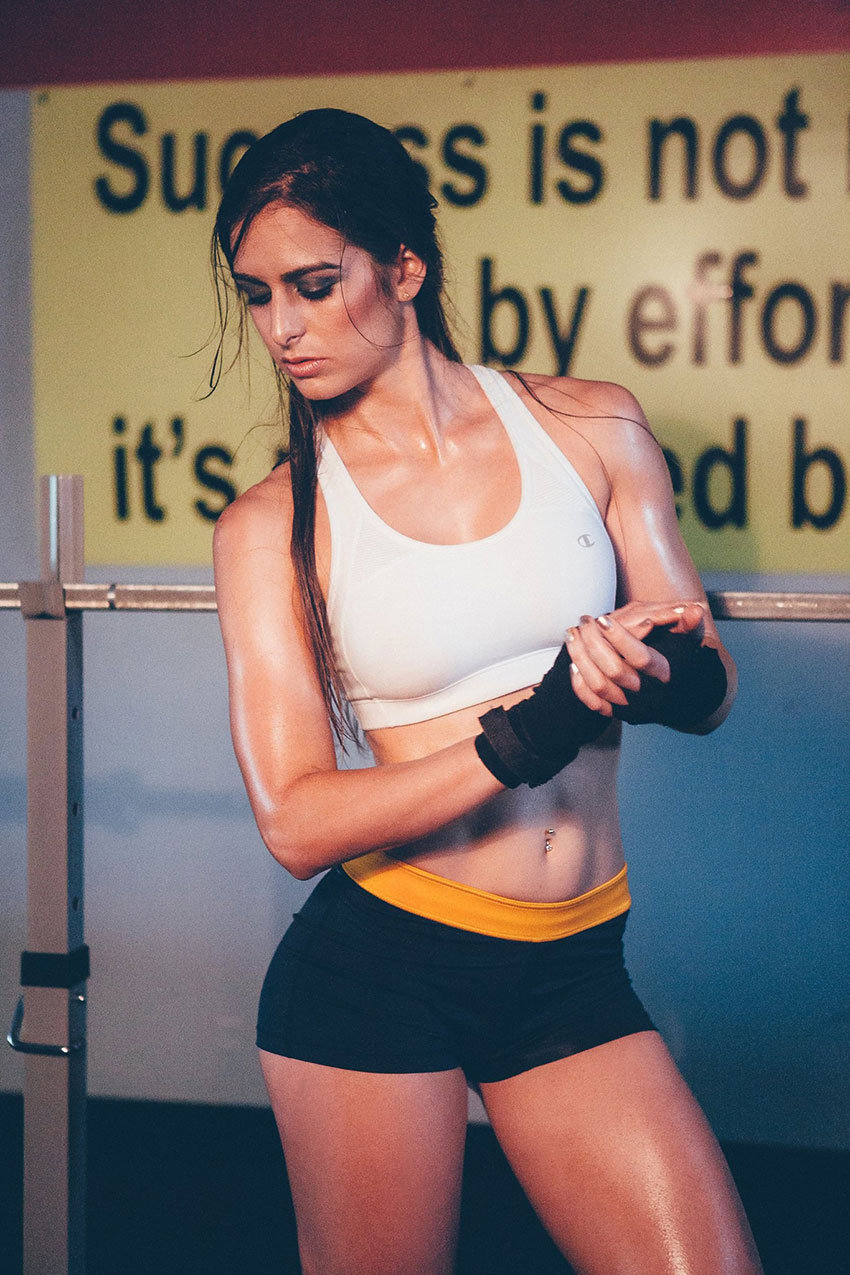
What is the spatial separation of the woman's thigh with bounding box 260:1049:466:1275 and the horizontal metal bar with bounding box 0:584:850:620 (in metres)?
0.60

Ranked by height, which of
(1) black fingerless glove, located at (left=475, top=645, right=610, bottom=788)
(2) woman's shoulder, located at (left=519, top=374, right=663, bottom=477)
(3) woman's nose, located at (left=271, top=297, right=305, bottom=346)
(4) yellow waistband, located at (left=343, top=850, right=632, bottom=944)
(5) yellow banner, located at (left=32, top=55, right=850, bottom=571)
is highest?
(5) yellow banner, located at (left=32, top=55, right=850, bottom=571)

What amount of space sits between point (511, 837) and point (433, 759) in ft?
0.53

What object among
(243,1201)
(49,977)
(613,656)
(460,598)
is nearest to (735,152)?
(460,598)

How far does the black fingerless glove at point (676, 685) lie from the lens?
112 cm

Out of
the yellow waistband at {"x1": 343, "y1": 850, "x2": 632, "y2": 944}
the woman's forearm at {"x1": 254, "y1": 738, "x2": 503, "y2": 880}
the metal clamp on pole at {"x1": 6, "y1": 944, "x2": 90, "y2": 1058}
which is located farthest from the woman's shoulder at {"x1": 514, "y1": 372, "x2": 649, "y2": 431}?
the metal clamp on pole at {"x1": 6, "y1": 944, "x2": 90, "y2": 1058}

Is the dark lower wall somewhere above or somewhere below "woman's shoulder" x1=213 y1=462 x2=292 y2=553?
below

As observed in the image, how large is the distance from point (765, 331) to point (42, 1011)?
1.91 meters

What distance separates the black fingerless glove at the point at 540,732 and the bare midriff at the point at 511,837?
13cm

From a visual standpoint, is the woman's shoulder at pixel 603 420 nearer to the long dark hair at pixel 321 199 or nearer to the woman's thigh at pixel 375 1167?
the long dark hair at pixel 321 199

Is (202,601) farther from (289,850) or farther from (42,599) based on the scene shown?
(289,850)

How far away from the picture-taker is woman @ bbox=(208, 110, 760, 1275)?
1.15 meters

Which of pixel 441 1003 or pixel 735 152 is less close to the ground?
pixel 735 152

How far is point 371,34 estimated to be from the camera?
2527 millimetres

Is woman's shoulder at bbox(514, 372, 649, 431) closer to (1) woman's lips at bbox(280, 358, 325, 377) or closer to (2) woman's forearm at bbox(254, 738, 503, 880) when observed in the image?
(1) woman's lips at bbox(280, 358, 325, 377)
